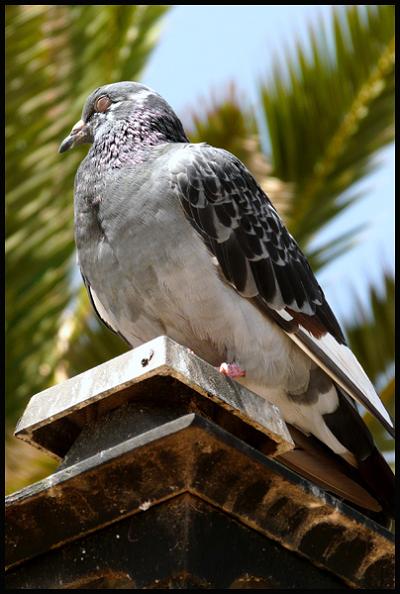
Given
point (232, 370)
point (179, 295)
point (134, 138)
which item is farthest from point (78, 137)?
point (232, 370)

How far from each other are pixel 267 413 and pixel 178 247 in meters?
1.62

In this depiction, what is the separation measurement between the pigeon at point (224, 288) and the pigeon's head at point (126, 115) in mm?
43

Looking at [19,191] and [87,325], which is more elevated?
[19,191]

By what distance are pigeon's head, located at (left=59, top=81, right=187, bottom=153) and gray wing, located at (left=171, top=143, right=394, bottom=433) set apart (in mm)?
436

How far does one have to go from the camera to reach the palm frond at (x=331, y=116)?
30.1 feet

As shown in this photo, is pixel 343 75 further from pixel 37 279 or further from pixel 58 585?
pixel 58 585

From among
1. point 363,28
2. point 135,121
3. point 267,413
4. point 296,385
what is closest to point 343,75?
point 363,28

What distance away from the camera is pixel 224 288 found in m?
4.98

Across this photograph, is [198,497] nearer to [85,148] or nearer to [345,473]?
[345,473]

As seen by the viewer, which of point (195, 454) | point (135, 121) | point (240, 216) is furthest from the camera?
point (135, 121)

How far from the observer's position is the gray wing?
507 centimetres

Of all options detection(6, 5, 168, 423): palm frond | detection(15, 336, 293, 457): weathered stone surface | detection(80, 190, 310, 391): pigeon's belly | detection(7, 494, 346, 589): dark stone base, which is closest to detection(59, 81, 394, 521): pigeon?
detection(80, 190, 310, 391): pigeon's belly

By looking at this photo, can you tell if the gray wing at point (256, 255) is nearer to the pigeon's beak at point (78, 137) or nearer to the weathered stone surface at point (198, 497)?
the pigeon's beak at point (78, 137)

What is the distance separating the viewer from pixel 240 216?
5309 millimetres
